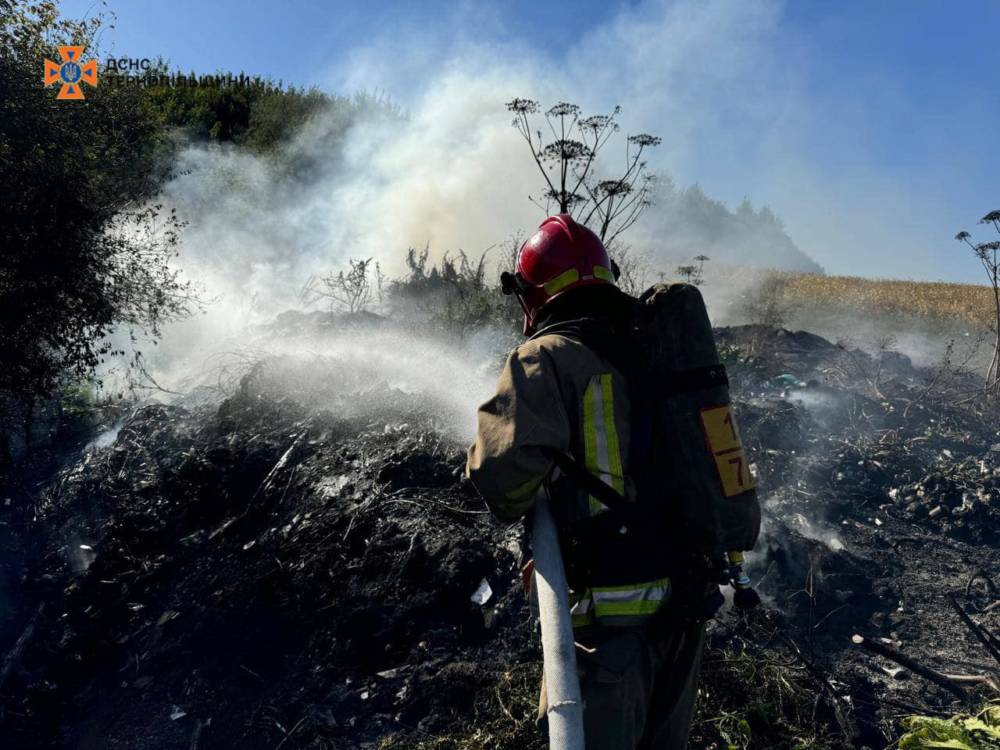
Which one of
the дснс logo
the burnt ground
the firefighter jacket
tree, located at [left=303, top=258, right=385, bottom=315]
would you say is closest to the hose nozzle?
the firefighter jacket

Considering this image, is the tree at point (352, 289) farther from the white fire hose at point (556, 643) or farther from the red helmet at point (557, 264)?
the white fire hose at point (556, 643)

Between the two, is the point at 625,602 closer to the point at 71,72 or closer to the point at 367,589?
the point at 367,589

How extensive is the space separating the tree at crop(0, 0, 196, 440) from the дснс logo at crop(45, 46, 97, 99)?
9 centimetres

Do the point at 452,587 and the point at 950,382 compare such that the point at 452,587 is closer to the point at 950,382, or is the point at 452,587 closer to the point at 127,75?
the point at 127,75

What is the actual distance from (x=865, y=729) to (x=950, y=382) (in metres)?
8.06

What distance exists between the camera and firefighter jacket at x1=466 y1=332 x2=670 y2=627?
2.03 m

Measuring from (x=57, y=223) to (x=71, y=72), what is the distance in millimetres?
1828

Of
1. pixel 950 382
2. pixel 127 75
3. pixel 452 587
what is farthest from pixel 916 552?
pixel 127 75

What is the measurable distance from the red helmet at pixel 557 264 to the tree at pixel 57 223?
6.37 meters

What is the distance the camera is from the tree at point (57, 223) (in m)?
6.73

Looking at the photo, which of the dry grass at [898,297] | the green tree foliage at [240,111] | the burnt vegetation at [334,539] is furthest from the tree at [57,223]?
the dry grass at [898,297]

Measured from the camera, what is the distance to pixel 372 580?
171 inches

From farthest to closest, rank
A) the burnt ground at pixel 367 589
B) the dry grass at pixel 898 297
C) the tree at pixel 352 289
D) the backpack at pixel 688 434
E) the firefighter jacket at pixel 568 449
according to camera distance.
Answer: the dry grass at pixel 898 297
the tree at pixel 352 289
the burnt ground at pixel 367 589
the backpack at pixel 688 434
the firefighter jacket at pixel 568 449

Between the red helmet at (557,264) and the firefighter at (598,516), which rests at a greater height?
the red helmet at (557,264)
